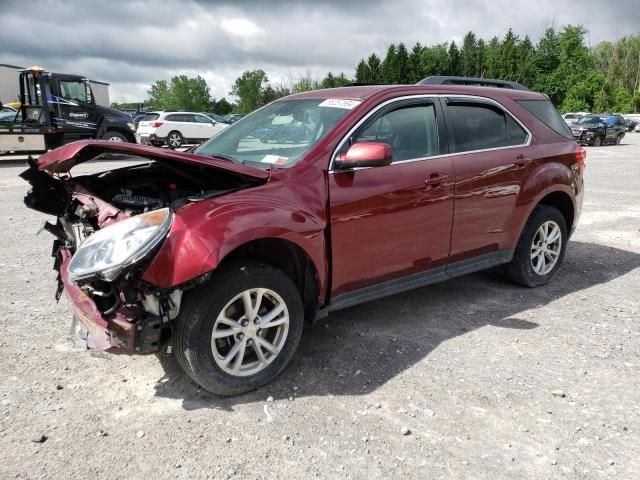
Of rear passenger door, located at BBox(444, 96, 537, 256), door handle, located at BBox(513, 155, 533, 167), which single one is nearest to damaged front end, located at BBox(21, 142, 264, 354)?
rear passenger door, located at BBox(444, 96, 537, 256)

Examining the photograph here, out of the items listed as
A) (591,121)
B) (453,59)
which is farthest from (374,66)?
(591,121)

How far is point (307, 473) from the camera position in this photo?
242cm

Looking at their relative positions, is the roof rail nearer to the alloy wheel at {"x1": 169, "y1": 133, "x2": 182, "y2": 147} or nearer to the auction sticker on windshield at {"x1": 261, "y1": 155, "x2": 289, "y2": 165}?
the auction sticker on windshield at {"x1": 261, "y1": 155, "x2": 289, "y2": 165}

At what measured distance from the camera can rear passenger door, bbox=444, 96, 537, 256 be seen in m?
4.00

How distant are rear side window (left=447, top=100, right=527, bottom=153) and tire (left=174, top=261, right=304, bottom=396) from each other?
6.22 feet

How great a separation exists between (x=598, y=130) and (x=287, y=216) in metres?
31.0

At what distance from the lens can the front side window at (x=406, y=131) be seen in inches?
143

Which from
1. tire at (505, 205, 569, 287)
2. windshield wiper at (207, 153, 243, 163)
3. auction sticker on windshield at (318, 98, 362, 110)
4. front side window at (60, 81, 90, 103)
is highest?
front side window at (60, 81, 90, 103)

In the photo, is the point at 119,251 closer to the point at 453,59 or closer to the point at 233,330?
the point at 233,330

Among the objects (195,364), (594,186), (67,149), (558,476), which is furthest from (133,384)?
(594,186)

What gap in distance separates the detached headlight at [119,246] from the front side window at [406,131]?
1.53 m

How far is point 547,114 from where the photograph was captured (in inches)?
192

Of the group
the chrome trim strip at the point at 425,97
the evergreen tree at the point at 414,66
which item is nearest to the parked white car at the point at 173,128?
the chrome trim strip at the point at 425,97

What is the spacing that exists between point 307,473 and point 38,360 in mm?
2087
